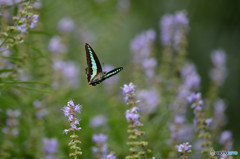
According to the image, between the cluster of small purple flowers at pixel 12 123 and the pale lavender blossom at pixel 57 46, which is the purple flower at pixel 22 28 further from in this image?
the pale lavender blossom at pixel 57 46

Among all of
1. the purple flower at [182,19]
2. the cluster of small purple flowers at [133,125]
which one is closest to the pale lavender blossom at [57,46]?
the purple flower at [182,19]

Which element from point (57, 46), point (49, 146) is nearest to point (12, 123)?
point (49, 146)

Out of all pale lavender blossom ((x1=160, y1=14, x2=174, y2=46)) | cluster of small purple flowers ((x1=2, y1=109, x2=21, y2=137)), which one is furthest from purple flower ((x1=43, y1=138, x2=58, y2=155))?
pale lavender blossom ((x1=160, y1=14, x2=174, y2=46))

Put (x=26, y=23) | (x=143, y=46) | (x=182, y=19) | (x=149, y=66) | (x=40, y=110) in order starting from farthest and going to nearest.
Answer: (x=143, y=46) < (x=149, y=66) < (x=182, y=19) < (x=40, y=110) < (x=26, y=23)

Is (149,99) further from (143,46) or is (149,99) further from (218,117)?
(218,117)

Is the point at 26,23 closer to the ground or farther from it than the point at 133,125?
farther from it

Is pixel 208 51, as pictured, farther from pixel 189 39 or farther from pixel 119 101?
pixel 119 101
